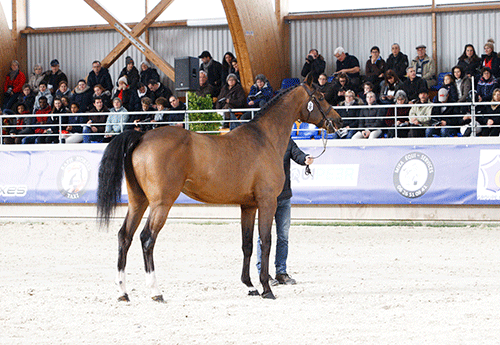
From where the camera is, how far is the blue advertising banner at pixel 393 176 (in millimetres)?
12406

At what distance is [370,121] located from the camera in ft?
46.6

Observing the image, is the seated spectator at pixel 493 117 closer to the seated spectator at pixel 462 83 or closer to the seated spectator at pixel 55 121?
the seated spectator at pixel 462 83

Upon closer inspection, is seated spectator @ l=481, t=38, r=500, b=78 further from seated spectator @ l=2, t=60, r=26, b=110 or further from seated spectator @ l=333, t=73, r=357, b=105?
seated spectator @ l=2, t=60, r=26, b=110

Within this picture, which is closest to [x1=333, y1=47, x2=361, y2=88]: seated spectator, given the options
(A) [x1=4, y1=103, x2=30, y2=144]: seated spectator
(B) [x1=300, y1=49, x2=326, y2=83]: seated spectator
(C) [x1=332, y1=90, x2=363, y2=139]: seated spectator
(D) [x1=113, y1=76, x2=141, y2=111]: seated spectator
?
(B) [x1=300, y1=49, x2=326, y2=83]: seated spectator

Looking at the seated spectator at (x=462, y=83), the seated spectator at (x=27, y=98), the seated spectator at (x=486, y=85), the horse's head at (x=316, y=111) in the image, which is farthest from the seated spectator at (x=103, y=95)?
the horse's head at (x=316, y=111)

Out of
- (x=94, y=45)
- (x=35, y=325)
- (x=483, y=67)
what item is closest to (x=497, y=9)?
(x=483, y=67)

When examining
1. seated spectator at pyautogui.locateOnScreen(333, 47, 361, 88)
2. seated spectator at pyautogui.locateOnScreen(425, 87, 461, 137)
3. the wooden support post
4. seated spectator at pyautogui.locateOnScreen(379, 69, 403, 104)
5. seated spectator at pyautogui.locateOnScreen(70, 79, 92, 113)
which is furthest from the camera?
the wooden support post

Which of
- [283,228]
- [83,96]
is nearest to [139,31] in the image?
[83,96]

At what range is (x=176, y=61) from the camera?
1544 centimetres

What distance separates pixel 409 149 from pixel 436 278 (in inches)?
237

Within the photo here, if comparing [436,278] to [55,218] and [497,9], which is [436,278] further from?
[497,9]

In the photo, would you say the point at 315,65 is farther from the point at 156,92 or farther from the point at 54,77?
the point at 54,77

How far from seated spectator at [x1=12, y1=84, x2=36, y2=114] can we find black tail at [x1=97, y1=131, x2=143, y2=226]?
44.4 ft

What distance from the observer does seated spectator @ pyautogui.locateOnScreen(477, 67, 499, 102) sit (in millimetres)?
13961
